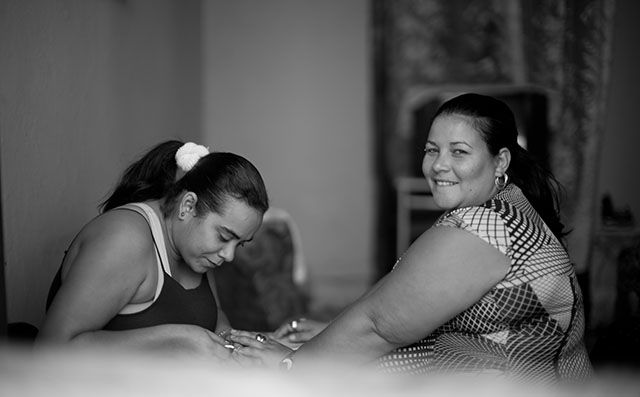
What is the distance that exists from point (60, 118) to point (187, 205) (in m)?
0.74

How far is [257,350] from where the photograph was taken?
1901mm

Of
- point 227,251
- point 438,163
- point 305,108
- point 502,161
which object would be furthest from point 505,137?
point 305,108

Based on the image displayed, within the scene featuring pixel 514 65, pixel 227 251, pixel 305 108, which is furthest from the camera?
pixel 305 108

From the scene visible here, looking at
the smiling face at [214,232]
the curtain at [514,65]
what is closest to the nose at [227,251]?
the smiling face at [214,232]

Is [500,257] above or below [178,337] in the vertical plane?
above

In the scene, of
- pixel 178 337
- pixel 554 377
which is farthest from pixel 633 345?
pixel 178 337

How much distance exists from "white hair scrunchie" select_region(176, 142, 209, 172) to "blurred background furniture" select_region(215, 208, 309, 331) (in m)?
2.03

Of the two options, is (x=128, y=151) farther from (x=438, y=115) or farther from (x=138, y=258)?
(x=438, y=115)

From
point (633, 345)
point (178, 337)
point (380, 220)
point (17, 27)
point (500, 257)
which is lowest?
point (380, 220)

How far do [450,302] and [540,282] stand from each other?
0.24 meters

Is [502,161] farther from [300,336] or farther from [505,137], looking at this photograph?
[300,336]

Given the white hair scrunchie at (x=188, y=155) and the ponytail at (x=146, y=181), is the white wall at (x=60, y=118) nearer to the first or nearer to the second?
the ponytail at (x=146, y=181)

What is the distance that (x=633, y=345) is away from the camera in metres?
2.09

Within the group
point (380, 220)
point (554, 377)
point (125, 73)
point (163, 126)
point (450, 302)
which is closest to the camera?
point (450, 302)
